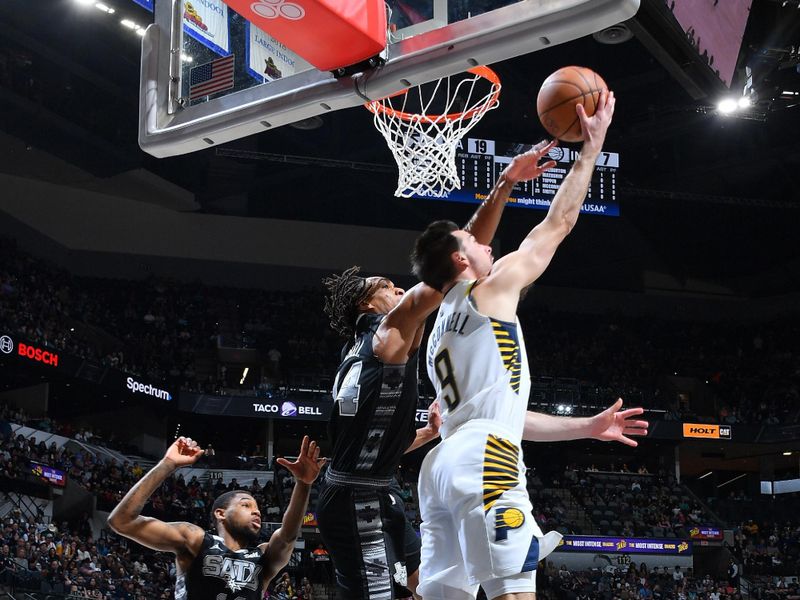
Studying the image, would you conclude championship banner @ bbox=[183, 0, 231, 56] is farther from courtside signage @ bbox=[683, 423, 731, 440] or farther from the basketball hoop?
courtside signage @ bbox=[683, 423, 731, 440]

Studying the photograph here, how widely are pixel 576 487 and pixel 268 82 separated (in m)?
23.9

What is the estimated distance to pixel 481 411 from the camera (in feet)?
12.8

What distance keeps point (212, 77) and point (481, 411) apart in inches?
113

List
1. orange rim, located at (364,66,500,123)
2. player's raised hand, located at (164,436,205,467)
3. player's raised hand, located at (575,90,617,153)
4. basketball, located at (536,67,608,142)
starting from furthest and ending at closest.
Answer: orange rim, located at (364,66,500,123)
player's raised hand, located at (164,436,205,467)
basketball, located at (536,67,608,142)
player's raised hand, located at (575,90,617,153)

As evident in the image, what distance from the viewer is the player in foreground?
4.36m

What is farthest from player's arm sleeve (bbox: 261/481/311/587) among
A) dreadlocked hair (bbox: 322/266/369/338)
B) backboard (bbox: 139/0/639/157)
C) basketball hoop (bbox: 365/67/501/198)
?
basketball hoop (bbox: 365/67/501/198)

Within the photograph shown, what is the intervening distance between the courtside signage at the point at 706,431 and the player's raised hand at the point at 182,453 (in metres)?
25.8

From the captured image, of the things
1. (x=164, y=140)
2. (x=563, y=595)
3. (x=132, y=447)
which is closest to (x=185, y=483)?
(x=132, y=447)

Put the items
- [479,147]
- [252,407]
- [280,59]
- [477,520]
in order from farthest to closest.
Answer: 1. [252,407]
2. [479,147]
3. [280,59]
4. [477,520]

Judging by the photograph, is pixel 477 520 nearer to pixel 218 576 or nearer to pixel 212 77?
pixel 218 576

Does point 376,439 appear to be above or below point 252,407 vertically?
below

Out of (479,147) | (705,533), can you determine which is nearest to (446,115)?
(479,147)

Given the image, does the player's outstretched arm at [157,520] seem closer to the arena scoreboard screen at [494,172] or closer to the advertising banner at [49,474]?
the advertising banner at [49,474]

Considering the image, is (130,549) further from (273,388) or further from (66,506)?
(273,388)
